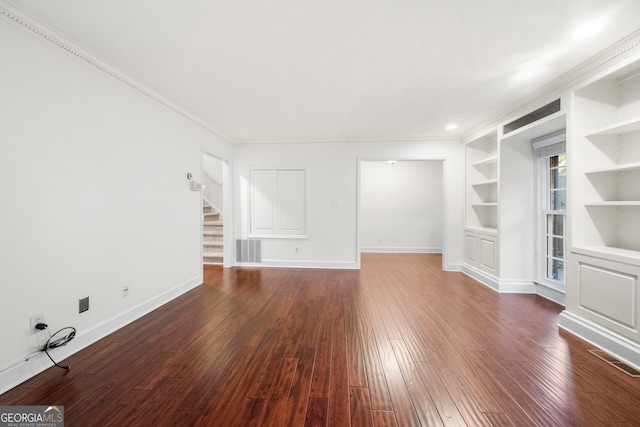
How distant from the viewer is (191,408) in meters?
1.50

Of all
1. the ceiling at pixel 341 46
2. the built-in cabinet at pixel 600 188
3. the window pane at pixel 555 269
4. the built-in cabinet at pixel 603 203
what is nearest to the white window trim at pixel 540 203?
the window pane at pixel 555 269

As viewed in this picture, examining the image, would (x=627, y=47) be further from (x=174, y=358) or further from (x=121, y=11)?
(x=174, y=358)

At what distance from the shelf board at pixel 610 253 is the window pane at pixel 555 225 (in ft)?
3.16

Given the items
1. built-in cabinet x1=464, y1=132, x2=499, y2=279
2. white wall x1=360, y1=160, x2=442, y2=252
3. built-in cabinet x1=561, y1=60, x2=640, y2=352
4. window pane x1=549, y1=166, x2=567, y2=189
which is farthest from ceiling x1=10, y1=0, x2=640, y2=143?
white wall x1=360, y1=160, x2=442, y2=252

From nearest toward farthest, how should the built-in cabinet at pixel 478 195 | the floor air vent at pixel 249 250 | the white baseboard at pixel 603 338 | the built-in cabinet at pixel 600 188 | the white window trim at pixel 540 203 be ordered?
1. the white baseboard at pixel 603 338
2. the built-in cabinet at pixel 600 188
3. the white window trim at pixel 540 203
4. the built-in cabinet at pixel 478 195
5. the floor air vent at pixel 249 250

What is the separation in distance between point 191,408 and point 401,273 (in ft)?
13.1

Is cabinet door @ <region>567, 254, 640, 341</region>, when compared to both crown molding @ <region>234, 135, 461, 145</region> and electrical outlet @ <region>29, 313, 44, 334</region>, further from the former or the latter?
electrical outlet @ <region>29, 313, 44, 334</region>

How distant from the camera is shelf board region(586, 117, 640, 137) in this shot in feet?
6.71

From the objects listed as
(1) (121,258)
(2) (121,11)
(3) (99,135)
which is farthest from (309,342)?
(2) (121,11)

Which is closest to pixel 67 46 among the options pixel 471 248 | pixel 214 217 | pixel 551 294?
pixel 214 217

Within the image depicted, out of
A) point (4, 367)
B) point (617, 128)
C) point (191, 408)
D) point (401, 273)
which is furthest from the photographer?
point (401, 273)

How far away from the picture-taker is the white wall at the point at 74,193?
66.7 inches

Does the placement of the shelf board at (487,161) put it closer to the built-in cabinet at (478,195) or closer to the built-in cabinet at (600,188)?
the built-in cabinet at (478,195)

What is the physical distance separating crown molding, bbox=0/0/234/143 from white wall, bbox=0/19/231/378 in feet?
0.13
